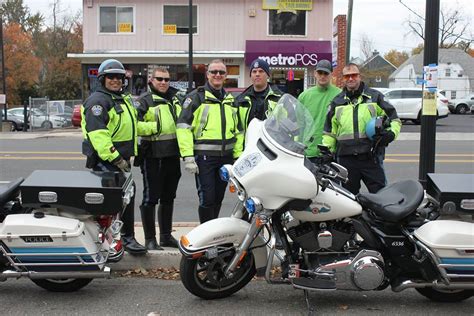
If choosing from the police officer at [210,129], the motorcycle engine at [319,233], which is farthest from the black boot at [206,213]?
the motorcycle engine at [319,233]

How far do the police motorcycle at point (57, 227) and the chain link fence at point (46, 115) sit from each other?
67.4ft

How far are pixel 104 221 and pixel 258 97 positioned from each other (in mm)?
1986

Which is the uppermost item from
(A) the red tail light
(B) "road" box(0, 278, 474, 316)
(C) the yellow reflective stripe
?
(C) the yellow reflective stripe

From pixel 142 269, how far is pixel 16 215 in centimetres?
142

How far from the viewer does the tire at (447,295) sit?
4316mm

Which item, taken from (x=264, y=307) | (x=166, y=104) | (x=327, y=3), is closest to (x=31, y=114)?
(x=327, y=3)

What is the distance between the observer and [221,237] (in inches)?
164

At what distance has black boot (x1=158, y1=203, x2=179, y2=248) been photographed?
557 cm

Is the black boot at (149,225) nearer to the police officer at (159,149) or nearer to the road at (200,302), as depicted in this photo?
the police officer at (159,149)

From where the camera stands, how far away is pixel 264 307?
4.29 metres

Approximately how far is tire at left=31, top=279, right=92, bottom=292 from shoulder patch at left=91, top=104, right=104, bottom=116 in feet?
4.55

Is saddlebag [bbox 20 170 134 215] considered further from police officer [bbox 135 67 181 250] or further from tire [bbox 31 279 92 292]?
police officer [bbox 135 67 181 250]

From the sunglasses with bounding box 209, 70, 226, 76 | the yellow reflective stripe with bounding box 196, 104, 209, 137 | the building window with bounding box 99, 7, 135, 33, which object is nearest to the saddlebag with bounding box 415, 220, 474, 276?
the yellow reflective stripe with bounding box 196, 104, 209, 137

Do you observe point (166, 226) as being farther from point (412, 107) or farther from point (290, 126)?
point (412, 107)
